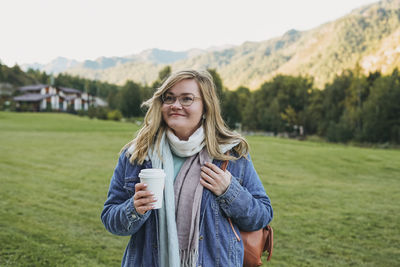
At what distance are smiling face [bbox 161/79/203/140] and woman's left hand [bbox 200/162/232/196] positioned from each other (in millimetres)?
346

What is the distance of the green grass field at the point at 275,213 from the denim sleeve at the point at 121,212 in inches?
121

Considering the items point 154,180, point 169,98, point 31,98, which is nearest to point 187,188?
point 154,180

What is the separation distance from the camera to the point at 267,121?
5900cm

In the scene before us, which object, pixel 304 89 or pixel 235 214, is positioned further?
pixel 304 89

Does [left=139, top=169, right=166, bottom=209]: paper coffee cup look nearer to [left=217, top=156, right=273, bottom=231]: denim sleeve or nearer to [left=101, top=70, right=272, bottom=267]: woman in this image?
[left=101, top=70, right=272, bottom=267]: woman

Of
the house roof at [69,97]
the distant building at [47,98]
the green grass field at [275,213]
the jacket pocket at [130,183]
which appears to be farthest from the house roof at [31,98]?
the jacket pocket at [130,183]

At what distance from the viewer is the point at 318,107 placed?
53.5m

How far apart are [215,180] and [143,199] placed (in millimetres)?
467

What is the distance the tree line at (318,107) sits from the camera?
39.9 m

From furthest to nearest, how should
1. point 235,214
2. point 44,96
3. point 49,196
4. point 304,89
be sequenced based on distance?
point 44,96, point 304,89, point 49,196, point 235,214

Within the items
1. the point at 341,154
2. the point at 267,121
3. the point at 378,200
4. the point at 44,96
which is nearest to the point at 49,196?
the point at 378,200

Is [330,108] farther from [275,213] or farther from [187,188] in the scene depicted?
[187,188]

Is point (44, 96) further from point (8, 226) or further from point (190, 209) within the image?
point (190, 209)

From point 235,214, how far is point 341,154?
58.4 feet
